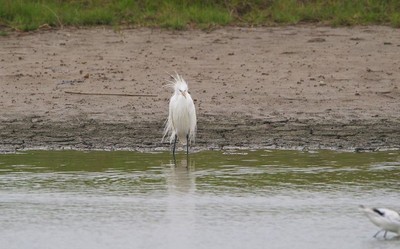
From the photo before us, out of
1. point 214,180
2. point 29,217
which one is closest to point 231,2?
point 214,180

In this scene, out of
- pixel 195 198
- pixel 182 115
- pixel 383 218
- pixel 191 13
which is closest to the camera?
pixel 383 218

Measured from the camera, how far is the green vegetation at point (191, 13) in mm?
14594

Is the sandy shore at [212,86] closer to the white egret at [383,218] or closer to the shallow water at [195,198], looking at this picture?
the shallow water at [195,198]

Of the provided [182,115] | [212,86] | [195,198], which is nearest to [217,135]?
[182,115]

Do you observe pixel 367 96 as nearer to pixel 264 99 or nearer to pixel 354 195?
pixel 264 99

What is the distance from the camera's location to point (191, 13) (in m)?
14.8

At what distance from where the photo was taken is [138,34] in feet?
46.7

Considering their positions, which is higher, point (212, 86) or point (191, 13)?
point (191, 13)

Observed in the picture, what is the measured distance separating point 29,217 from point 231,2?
7.44 m

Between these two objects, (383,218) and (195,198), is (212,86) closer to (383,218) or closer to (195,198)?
(195,198)

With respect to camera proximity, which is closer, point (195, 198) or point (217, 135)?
point (195, 198)

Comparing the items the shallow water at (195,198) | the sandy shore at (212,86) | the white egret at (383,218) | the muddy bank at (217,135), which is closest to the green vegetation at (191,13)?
the sandy shore at (212,86)

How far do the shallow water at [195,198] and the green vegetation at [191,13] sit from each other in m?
4.34

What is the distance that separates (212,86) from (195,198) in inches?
153
